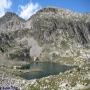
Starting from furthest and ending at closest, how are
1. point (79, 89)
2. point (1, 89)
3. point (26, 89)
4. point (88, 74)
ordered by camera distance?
point (88, 74) → point (26, 89) → point (79, 89) → point (1, 89)

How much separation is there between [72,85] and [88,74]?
607 inches

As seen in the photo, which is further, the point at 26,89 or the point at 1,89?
the point at 26,89

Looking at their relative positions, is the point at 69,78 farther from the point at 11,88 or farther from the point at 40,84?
the point at 11,88

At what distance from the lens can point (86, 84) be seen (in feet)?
358

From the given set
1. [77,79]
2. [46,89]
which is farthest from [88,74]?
[46,89]

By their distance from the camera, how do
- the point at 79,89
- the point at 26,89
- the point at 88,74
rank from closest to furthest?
the point at 79,89 → the point at 26,89 → the point at 88,74

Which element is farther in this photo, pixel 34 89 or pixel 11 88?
pixel 34 89

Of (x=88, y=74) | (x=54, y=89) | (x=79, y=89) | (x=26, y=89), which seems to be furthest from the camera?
(x=88, y=74)

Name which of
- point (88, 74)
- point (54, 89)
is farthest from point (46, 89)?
point (88, 74)

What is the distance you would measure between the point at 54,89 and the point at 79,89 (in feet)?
41.7

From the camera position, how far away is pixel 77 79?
119 metres

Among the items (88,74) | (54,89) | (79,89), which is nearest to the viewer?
(79,89)

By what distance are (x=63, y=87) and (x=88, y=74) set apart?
1795 centimetres

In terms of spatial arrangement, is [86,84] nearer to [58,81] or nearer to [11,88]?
[58,81]
